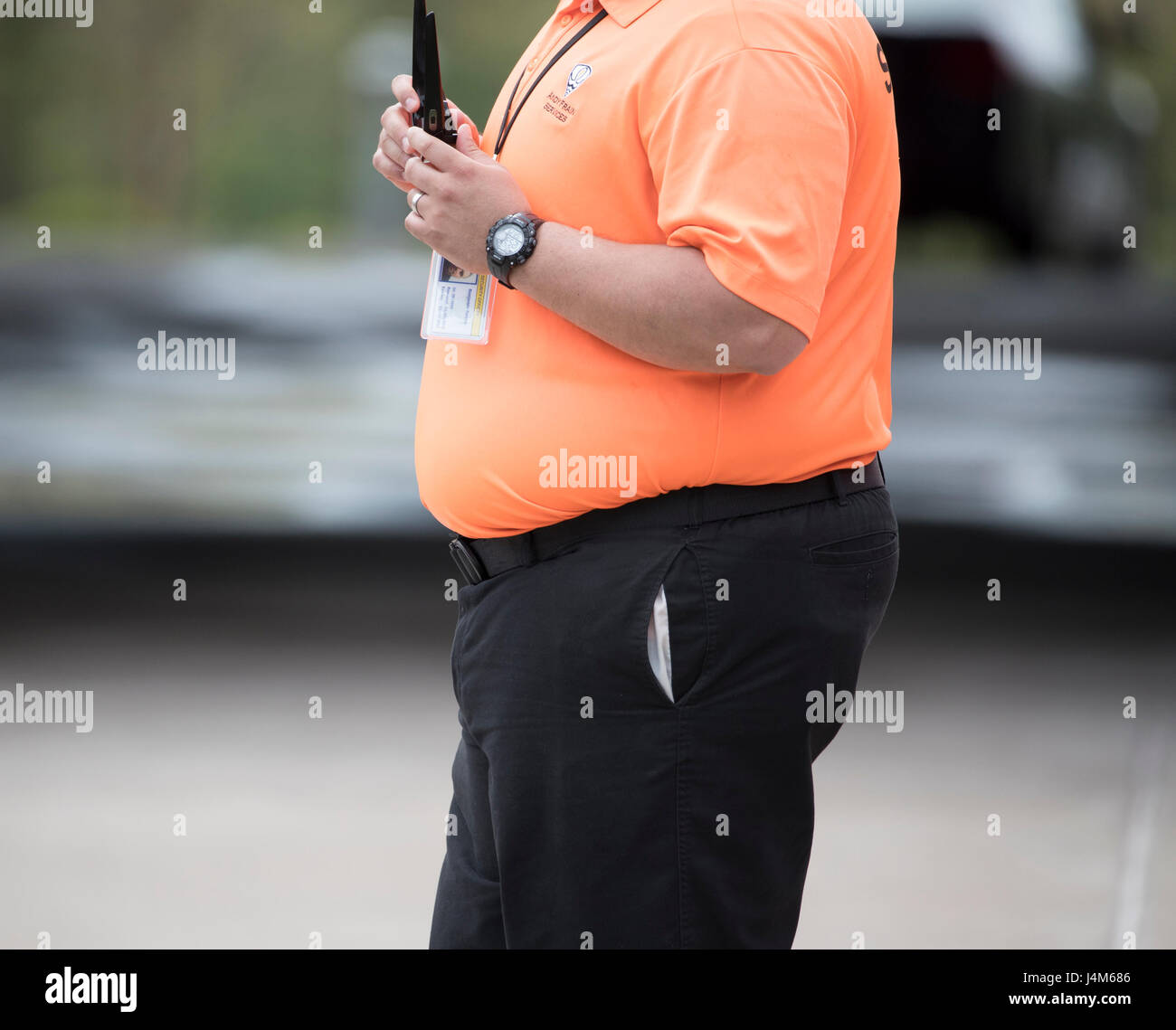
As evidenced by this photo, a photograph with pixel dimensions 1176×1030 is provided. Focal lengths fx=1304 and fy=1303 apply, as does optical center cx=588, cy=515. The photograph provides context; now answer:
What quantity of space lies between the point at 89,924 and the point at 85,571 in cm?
211

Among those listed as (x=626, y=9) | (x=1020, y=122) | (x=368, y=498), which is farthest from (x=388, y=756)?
(x=1020, y=122)

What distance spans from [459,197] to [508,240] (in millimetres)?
79

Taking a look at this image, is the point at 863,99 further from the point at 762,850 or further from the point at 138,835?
the point at 138,835

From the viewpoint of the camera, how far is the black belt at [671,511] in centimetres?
125

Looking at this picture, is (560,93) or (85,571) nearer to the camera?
(560,93)

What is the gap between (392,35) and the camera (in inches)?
221

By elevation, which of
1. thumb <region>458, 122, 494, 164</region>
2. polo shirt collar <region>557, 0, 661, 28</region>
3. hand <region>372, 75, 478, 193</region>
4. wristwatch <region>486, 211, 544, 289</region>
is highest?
polo shirt collar <region>557, 0, 661, 28</region>

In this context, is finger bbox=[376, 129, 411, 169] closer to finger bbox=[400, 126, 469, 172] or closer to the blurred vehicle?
finger bbox=[400, 126, 469, 172]

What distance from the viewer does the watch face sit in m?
1.20

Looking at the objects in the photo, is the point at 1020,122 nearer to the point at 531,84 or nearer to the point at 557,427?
the point at 531,84

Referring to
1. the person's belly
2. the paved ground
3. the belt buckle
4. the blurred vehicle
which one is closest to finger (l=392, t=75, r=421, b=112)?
the person's belly

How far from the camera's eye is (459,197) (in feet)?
4.09

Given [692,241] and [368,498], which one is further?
[368,498]
